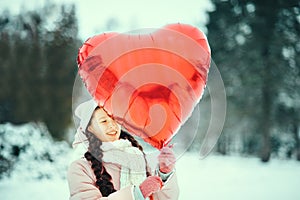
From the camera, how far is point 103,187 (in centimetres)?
97

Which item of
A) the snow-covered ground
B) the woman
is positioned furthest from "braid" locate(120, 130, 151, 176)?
the snow-covered ground

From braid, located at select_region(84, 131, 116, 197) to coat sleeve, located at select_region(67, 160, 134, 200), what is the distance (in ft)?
0.04

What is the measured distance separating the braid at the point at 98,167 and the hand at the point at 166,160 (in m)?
0.12

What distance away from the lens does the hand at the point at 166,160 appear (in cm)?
98

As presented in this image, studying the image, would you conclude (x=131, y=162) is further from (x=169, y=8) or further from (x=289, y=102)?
(x=289, y=102)

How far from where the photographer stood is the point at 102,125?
98 cm

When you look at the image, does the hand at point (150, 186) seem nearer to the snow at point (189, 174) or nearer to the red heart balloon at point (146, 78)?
the red heart balloon at point (146, 78)

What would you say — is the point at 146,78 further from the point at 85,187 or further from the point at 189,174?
the point at 189,174

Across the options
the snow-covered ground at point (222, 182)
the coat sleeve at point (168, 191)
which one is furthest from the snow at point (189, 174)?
the coat sleeve at point (168, 191)

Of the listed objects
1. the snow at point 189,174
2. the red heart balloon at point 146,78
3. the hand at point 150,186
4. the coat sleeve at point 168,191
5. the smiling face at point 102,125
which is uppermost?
the red heart balloon at point 146,78

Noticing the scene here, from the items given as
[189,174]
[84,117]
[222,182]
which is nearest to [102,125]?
[84,117]

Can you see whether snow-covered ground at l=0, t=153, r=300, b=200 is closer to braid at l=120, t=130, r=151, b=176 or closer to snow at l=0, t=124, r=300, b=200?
snow at l=0, t=124, r=300, b=200

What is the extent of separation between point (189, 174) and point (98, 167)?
2.84ft

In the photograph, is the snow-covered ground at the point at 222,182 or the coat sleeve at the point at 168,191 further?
the snow-covered ground at the point at 222,182
